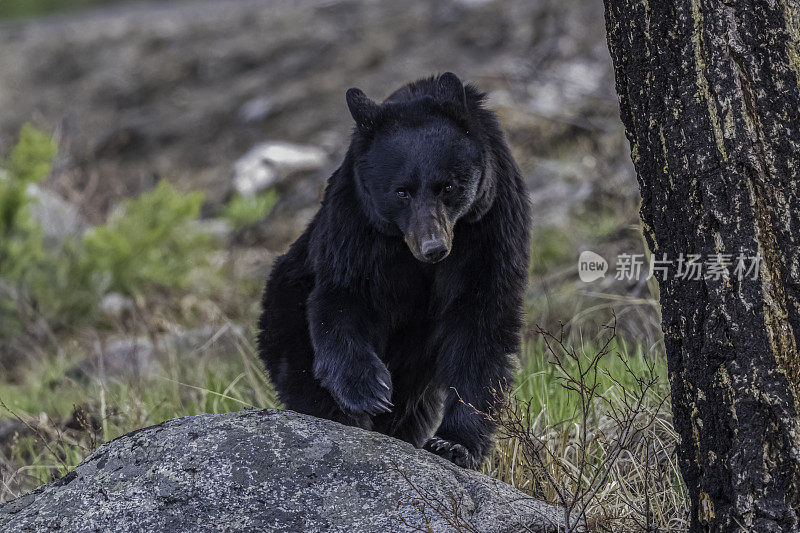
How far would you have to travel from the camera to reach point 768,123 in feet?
7.42

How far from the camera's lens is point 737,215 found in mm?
2295

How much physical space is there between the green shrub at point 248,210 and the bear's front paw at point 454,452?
665 centimetres

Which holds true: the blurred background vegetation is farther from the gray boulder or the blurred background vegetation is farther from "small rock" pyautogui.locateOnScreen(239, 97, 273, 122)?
the gray boulder

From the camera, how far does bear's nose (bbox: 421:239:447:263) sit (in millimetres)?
3021

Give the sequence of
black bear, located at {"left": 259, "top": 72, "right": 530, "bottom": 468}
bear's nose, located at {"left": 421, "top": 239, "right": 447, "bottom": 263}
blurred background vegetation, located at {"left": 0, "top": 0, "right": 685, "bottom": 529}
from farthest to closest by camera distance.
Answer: blurred background vegetation, located at {"left": 0, "top": 0, "right": 685, "bottom": 529} → black bear, located at {"left": 259, "top": 72, "right": 530, "bottom": 468} → bear's nose, located at {"left": 421, "top": 239, "right": 447, "bottom": 263}

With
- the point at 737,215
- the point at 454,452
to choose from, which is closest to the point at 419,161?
the point at 454,452

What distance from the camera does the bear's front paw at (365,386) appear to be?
128 inches

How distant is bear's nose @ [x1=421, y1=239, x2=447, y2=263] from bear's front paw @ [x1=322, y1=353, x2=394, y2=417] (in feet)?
1.58

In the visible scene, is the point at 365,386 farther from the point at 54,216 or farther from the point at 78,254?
the point at 54,216

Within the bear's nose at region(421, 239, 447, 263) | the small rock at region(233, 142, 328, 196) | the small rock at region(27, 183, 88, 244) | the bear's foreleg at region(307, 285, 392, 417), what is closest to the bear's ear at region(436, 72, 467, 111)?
the bear's nose at region(421, 239, 447, 263)

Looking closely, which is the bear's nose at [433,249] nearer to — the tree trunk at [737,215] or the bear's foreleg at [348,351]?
the bear's foreleg at [348,351]

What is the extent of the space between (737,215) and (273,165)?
8.91 metres

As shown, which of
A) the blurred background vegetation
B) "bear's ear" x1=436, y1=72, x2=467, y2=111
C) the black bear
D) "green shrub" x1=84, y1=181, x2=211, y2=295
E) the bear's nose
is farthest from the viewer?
"green shrub" x1=84, y1=181, x2=211, y2=295

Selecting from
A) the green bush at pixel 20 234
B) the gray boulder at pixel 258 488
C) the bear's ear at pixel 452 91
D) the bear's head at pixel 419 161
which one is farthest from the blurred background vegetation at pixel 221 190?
the bear's ear at pixel 452 91
